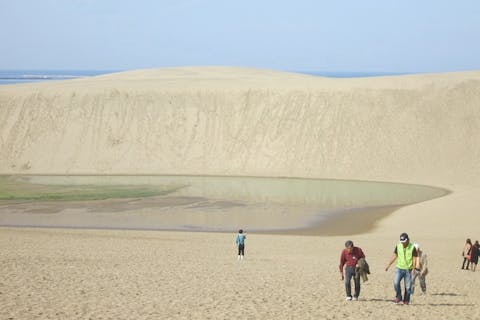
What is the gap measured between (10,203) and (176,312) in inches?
986

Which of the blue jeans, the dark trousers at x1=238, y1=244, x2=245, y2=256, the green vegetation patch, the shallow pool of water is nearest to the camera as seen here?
the blue jeans

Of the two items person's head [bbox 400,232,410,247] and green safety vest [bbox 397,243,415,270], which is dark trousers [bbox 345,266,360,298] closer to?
green safety vest [bbox 397,243,415,270]

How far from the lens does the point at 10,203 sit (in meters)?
34.2

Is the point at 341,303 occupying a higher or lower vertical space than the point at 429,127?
lower

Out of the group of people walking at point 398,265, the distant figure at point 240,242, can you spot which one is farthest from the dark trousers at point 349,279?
the distant figure at point 240,242

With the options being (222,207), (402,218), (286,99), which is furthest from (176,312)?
(286,99)

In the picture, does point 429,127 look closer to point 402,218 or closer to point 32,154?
point 402,218

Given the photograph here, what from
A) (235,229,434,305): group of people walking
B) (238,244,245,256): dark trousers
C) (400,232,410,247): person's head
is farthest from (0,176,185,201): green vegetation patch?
(400,232,410,247): person's head

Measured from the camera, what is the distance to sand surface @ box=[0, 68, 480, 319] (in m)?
12.1

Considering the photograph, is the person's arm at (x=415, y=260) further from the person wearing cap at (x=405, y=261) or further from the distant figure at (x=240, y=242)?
the distant figure at (x=240, y=242)

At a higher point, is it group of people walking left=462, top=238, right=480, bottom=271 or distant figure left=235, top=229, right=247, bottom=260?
distant figure left=235, top=229, right=247, bottom=260

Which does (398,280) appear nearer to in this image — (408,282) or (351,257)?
(408,282)

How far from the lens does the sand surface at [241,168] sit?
475 inches

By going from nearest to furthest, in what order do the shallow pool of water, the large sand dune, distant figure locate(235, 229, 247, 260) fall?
distant figure locate(235, 229, 247, 260) < the shallow pool of water < the large sand dune
